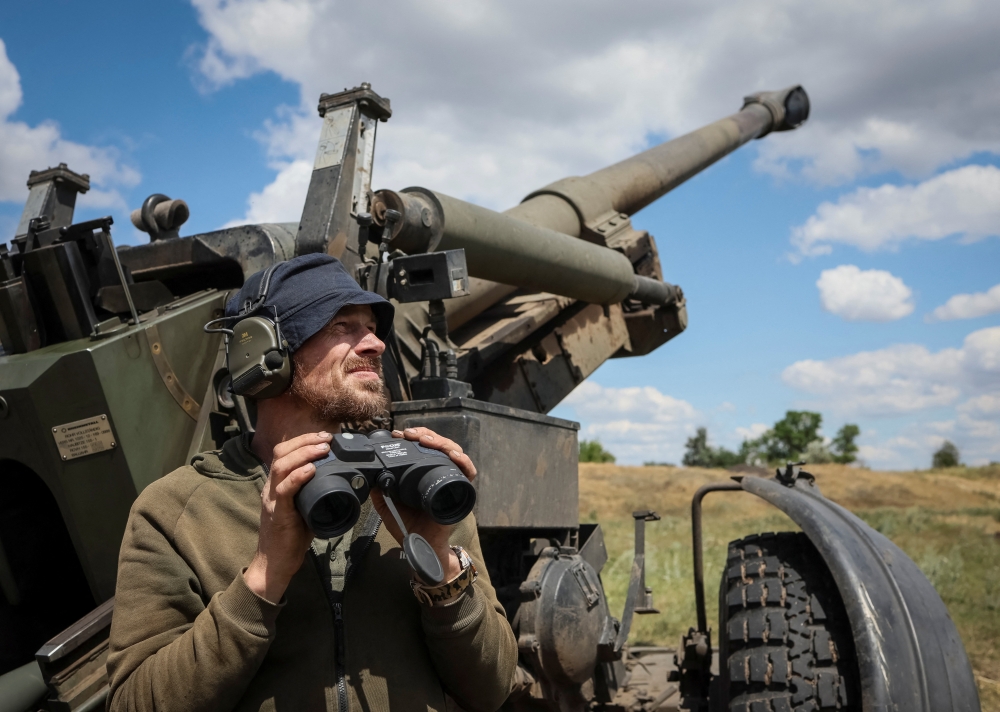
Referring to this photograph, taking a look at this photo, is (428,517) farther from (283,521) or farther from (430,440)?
(283,521)

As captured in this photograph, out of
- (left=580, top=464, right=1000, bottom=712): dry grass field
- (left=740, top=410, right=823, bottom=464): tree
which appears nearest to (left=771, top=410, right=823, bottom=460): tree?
(left=740, top=410, right=823, bottom=464): tree

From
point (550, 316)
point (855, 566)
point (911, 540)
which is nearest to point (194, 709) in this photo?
Result: point (855, 566)

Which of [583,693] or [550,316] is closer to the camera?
[583,693]

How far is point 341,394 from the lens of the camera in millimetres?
2109

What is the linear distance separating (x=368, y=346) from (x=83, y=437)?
4.47 ft

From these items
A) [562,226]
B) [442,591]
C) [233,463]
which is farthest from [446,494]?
[562,226]

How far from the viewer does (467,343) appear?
4.40 metres

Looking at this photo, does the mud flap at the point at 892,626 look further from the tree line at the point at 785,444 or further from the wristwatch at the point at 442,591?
the tree line at the point at 785,444

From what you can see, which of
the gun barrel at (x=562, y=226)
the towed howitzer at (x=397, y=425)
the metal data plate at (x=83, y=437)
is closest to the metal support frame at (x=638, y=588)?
the towed howitzer at (x=397, y=425)

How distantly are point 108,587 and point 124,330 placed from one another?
34.2 inches

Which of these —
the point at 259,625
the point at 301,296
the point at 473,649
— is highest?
the point at 301,296

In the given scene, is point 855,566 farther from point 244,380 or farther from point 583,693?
point 244,380

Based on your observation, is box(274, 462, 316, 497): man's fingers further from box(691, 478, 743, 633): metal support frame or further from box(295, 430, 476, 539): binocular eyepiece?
box(691, 478, 743, 633): metal support frame

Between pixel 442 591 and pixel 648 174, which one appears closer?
pixel 442 591
